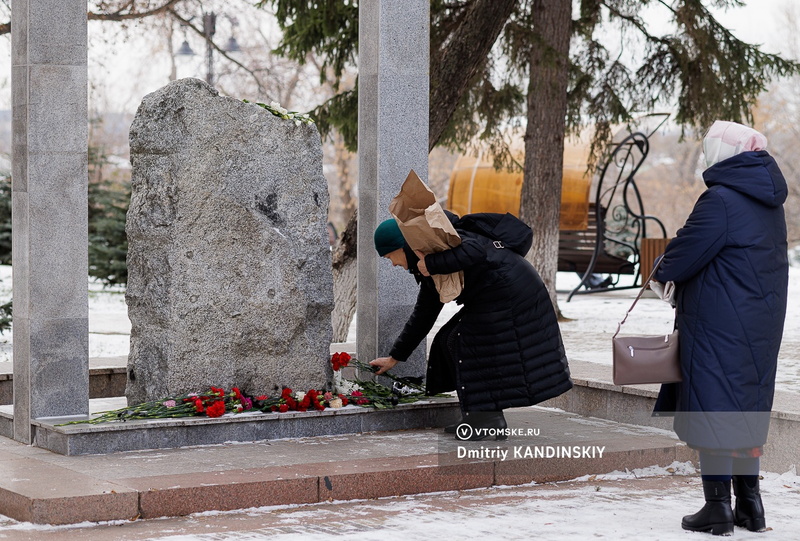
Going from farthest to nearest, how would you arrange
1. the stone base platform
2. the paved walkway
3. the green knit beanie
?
the green knit beanie
the stone base platform
the paved walkway

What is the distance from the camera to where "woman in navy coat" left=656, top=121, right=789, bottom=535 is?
4668 millimetres

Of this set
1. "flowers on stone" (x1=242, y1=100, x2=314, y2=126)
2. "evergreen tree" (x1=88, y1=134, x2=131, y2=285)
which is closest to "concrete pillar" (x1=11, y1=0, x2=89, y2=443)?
"flowers on stone" (x1=242, y1=100, x2=314, y2=126)

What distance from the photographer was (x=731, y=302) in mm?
4676

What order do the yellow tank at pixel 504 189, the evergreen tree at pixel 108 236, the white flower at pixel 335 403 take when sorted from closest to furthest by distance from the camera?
1. the white flower at pixel 335 403
2. the evergreen tree at pixel 108 236
3. the yellow tank at pixel 504 189

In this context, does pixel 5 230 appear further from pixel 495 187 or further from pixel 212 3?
pixel 495 187

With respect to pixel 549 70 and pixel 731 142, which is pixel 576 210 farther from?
pixel 731 142

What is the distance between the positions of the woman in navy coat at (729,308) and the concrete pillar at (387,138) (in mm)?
2818

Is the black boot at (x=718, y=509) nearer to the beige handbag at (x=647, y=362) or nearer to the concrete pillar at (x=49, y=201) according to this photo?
the beige handbag at (x=647, y=362)

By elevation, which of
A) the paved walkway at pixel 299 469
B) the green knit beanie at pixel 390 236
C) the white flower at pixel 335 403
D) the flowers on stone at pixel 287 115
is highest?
the flowers on stone at pixel 287 115

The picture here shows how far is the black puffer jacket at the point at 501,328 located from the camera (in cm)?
602

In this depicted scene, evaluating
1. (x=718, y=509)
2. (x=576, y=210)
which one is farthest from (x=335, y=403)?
(x=576, y=210)

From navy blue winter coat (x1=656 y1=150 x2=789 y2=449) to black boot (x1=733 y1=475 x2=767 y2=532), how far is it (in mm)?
271

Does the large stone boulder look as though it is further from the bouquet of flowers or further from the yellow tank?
the yellow tank

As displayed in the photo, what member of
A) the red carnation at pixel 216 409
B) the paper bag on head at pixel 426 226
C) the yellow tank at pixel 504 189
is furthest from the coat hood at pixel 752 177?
the yellow tank at pixel 504 189
